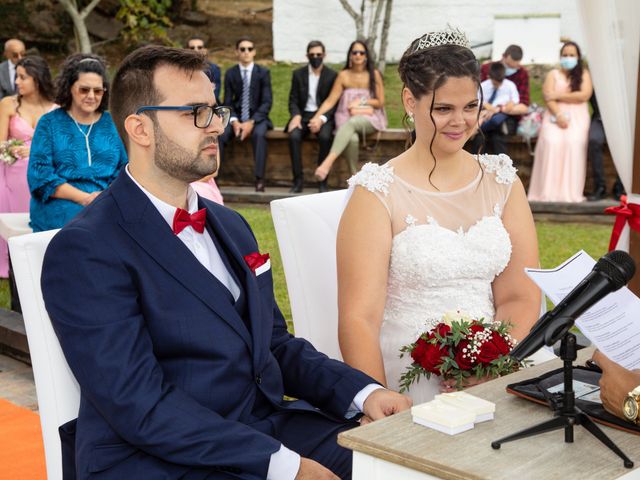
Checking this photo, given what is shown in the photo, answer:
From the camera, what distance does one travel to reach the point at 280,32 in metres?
23.4

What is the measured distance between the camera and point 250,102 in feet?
46.1

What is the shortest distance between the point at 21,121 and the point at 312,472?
7.17 meters

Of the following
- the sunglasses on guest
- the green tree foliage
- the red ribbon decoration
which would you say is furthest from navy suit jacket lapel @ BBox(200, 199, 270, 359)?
the green tree foliage

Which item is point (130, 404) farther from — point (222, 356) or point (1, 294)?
point (1, 294)

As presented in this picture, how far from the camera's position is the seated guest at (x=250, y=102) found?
13836 millimetres

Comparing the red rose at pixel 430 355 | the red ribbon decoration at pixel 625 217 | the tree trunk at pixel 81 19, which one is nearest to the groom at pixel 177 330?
the red rose at pixel 430 355

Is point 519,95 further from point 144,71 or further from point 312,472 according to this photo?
point 312,472

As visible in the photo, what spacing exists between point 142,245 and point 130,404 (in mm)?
470

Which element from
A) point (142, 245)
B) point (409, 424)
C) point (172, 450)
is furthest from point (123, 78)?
point (409, 424)

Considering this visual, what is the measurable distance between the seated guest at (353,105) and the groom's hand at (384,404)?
10.2 m

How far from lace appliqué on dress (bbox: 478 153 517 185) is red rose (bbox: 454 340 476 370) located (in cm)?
106

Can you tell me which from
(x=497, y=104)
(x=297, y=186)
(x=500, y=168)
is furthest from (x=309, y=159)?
(x=500, y=168)

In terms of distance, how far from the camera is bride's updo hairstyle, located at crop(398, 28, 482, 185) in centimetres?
380

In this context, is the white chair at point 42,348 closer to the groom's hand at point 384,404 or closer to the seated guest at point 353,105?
the groom's hand at point 384,404
